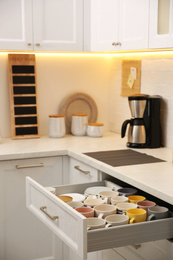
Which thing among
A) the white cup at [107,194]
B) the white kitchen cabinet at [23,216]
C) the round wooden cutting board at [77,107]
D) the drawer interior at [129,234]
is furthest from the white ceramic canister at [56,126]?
the drawer interior at [129,234]

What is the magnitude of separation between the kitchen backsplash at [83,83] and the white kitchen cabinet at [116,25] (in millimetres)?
322

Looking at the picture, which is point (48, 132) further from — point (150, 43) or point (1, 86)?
point (150, 43)

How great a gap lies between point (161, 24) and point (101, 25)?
780mm

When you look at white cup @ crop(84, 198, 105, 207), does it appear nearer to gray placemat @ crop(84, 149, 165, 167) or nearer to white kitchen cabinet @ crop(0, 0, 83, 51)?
Result: gray placemat @ crop(84, 149, 165, 167)

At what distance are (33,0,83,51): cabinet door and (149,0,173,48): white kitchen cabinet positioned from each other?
0.83 meters

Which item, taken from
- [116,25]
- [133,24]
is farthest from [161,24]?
[116,25]

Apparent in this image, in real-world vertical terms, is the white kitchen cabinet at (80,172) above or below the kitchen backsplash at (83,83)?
below

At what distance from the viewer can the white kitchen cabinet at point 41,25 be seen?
9.68 ft

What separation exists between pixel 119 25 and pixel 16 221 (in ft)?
4.82

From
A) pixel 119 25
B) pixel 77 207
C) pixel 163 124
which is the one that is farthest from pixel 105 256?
pixel 119 25

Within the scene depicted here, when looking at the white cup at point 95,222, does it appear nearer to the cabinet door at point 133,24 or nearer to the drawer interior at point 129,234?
the drawer interior at point 129,234

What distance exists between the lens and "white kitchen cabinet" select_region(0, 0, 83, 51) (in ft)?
9.68

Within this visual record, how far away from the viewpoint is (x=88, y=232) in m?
1.64

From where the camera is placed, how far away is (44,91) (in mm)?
3432
